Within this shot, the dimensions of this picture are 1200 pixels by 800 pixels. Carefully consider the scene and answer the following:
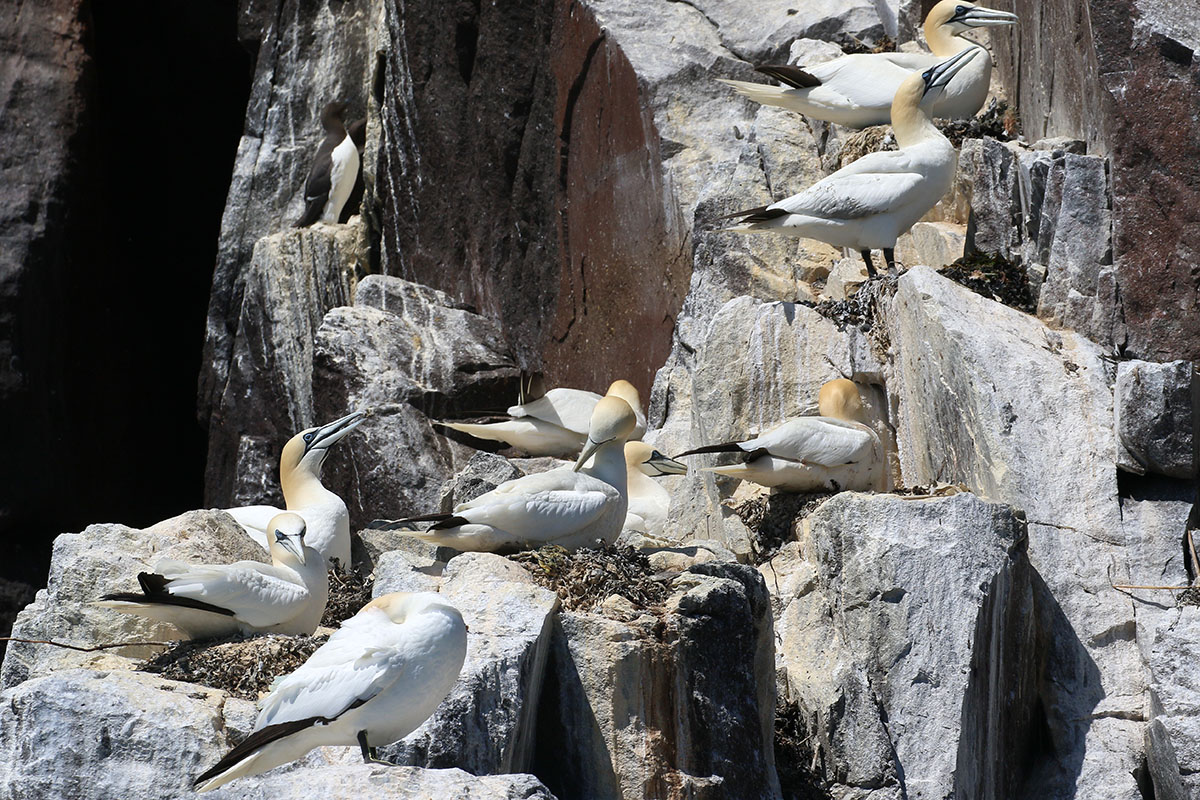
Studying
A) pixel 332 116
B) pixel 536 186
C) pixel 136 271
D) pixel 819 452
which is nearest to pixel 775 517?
pixel 819 452

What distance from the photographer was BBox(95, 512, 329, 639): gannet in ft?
19.3

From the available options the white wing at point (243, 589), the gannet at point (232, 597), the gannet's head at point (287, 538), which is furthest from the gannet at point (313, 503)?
the white wing at point (243, 589)

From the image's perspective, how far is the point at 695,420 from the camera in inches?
341

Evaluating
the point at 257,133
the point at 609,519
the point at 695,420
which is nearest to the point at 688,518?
the point at 695,420

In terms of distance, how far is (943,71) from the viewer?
8648 millimetres

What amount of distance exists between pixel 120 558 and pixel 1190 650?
4.53 metres

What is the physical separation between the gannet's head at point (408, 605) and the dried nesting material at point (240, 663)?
810 mm

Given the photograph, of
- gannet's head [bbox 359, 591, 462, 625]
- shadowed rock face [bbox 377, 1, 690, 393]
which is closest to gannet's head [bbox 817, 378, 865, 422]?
shadowed rock face [bbox 377, 1, 690, 393]

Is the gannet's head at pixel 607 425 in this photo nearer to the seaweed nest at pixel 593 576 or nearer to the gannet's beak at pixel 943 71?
the seaweed nest at pixel 593 576

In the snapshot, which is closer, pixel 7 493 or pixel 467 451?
pixel 467 451

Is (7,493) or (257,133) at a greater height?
(257,133)

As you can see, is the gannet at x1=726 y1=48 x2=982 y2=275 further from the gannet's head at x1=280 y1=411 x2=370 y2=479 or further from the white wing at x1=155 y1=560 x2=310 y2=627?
the white wing at x1=155 y1=560 x2=310 y2=627

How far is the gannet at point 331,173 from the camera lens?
14.0m

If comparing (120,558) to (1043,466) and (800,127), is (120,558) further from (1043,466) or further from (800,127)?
(800,127)
